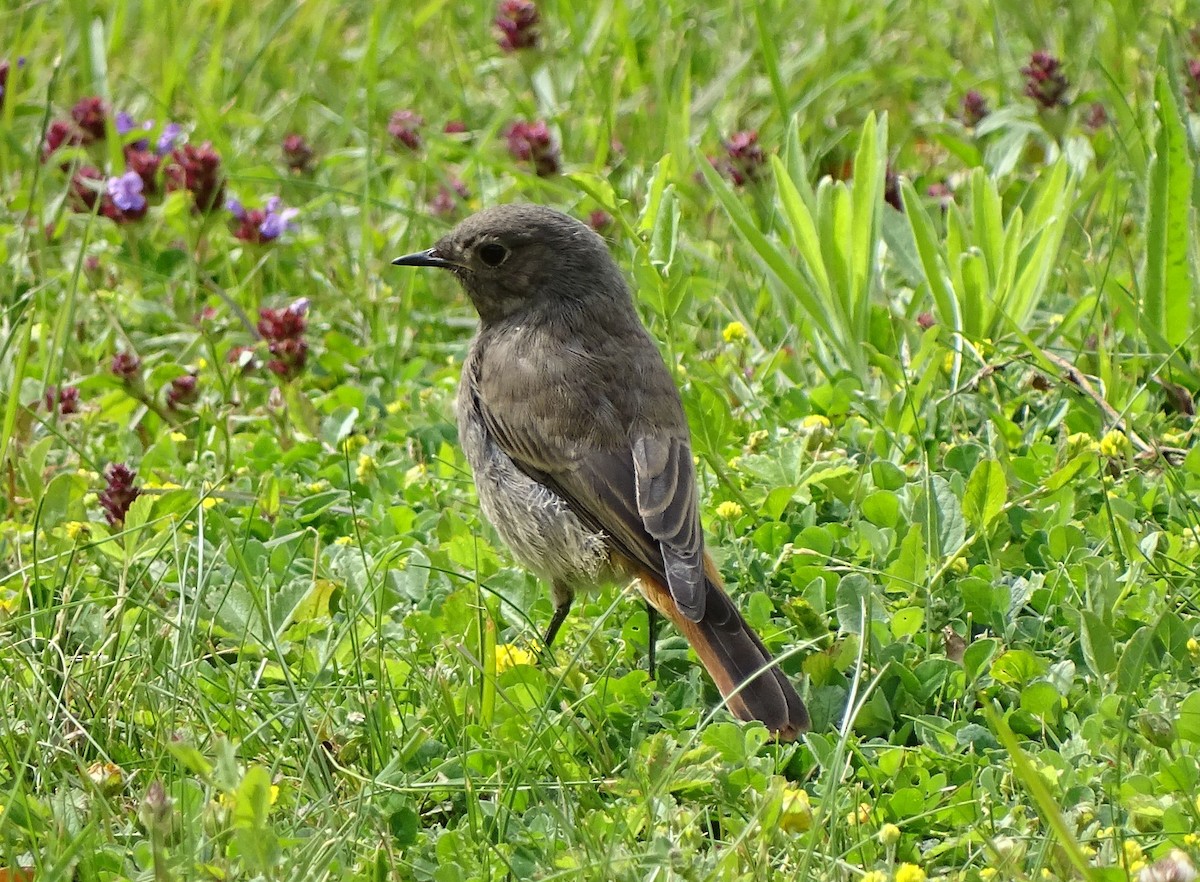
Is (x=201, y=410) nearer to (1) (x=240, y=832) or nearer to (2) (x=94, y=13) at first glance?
(1) (x=240, y=832)

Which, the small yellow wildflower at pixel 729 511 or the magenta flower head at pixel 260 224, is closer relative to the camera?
the small yellow wildflower at pixel 729 511

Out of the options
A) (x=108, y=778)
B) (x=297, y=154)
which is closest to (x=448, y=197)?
(x=297, y=154)

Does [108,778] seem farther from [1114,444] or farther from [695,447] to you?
[1114,444]

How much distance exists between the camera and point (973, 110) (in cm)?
736

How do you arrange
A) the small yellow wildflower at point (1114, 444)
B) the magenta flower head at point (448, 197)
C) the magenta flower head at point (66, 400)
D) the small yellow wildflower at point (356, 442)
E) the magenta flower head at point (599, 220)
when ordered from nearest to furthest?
the small yellow wildflower at point (1114, 444) < the small yellow wildflower at point (356, 442) < the magenta flower head at point (66, 400) < the magenta flower head at point (599, 220) < the magenta flower head at point (448, 197)

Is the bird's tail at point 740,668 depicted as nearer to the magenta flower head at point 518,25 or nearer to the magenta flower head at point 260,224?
the magenta flower head at point 260,224

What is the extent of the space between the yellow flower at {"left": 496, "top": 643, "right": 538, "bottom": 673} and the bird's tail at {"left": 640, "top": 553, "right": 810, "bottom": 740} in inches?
16.0

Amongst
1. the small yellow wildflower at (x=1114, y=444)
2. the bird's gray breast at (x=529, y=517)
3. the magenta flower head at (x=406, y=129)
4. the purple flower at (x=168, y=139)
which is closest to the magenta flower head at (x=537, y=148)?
the magenta flower head at (x=406, y=129)

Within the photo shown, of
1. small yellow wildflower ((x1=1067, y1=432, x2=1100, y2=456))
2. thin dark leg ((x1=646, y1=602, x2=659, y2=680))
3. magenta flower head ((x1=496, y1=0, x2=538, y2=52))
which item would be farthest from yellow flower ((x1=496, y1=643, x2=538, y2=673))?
magenta flower head ((x1=496, y1=0, x2=538, y2=52))

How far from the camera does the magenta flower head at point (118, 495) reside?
4961mm

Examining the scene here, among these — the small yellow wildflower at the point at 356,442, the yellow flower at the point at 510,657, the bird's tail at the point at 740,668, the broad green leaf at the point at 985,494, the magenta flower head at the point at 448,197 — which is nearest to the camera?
the bird's tail at the point at 740,668

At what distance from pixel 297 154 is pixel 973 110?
10.3 ft

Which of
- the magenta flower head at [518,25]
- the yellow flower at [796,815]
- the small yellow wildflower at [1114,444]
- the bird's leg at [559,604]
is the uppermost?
the magenta flower head at [518,25]

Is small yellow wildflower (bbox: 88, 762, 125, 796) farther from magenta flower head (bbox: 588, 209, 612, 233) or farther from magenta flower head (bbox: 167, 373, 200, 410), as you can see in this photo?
magenta flower head (bbox: 588, 209, 612, 233)
